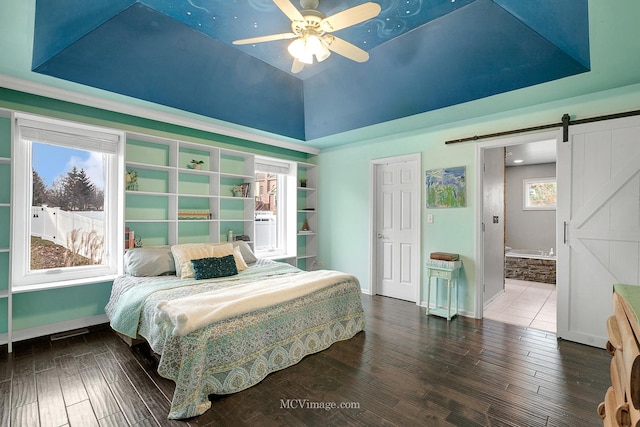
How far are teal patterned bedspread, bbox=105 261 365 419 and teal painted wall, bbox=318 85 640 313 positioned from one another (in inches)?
61.2

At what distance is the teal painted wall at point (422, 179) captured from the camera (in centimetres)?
317

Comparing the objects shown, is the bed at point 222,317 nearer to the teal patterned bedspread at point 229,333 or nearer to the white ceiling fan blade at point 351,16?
the teal patterned bedspread at point 229,333

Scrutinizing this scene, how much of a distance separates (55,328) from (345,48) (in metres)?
3.97

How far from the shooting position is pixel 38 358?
8.63 ft

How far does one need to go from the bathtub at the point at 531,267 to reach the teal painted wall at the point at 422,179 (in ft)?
9.97

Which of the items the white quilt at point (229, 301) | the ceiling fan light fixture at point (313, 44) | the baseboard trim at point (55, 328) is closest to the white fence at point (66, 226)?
the baseboard trim at point (55, 328)

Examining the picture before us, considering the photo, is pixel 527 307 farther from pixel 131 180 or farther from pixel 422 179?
pixel 131 180

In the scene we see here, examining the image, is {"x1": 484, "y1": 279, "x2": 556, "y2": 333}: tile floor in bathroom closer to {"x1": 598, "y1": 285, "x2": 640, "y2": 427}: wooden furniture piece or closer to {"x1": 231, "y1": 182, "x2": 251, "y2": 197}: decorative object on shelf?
{"x1": 598, "y1": 285, "x2": 640, "y2": 427}: wooden furniture piece

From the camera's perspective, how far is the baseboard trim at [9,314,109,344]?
295 centimetres

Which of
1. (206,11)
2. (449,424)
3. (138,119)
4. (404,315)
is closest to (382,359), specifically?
(449,424)

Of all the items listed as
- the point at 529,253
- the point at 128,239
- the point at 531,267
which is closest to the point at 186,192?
the point at 128,239

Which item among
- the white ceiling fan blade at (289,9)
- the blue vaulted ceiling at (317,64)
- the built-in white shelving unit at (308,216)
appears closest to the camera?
the white ceiling fan blade at (289,9)

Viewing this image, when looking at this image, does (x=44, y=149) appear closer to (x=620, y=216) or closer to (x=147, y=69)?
(x=147, y=69)

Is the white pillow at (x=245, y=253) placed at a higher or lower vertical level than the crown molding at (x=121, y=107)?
lower
